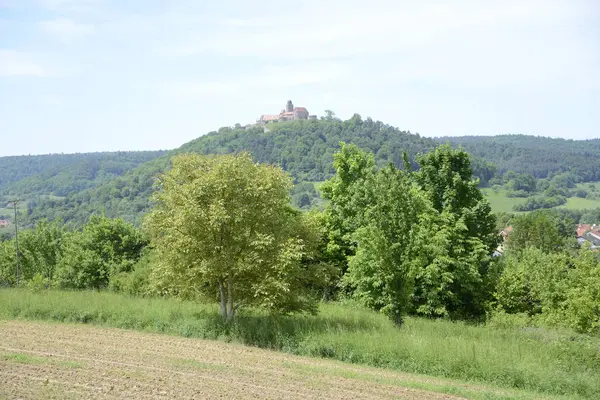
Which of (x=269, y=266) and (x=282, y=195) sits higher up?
(x=282, y=195)

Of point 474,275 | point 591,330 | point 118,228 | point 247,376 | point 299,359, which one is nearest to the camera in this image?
point 247,376

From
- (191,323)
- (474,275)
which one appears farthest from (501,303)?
(191,323)

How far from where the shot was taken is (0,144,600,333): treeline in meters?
23.7

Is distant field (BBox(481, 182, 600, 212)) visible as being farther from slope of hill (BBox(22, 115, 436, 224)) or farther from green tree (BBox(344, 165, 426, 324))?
green tree (BBox(344, 165, 426, 324))

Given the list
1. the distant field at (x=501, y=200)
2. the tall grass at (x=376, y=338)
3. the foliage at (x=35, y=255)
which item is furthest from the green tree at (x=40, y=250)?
the distant field at (x=501, y=200)

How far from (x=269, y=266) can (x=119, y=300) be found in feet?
30.6

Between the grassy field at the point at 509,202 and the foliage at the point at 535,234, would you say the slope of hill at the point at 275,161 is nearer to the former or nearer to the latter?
the grassy field at the point at 509,202

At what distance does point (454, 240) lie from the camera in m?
36.3

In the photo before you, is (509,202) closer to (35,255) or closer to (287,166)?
(287,166)

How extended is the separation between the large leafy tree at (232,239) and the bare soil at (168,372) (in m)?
2.86

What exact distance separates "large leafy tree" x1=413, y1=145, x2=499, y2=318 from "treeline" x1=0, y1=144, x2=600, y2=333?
0.30 feet

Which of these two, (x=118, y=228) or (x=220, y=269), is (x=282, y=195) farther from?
(x=118, y=228)

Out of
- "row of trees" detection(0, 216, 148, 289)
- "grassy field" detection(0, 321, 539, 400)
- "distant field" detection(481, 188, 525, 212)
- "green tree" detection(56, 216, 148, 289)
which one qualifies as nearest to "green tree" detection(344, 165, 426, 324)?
"grassy field" detection(0, 321, 539, 400)

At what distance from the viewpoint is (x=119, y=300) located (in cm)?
2855
